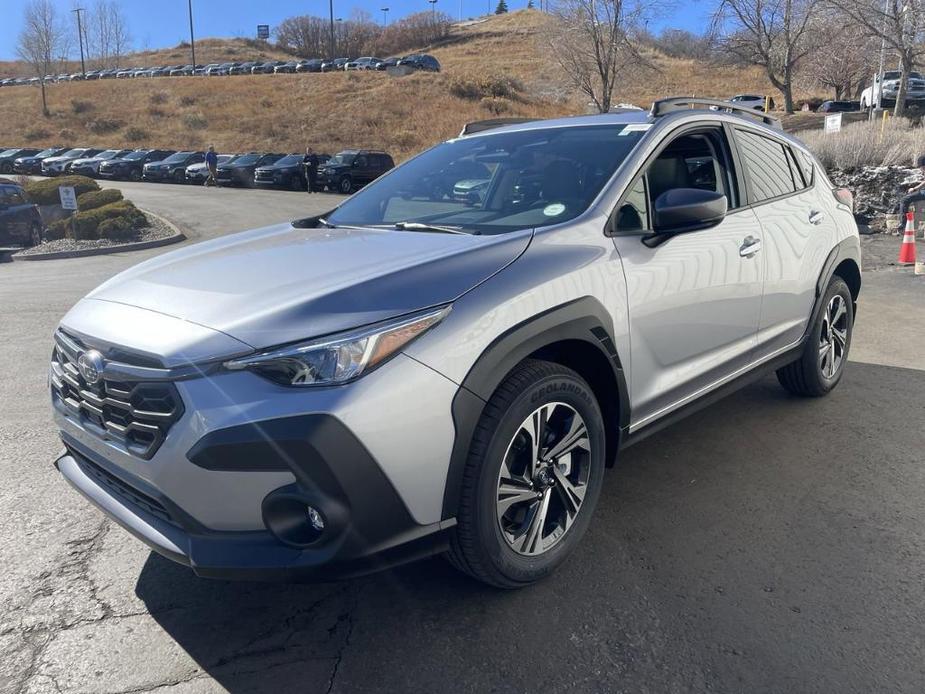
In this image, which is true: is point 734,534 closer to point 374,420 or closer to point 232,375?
point 374,420

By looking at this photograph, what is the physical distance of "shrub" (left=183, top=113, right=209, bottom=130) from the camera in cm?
5153

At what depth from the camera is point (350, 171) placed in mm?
28438

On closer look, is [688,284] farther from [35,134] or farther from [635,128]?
[35,134]

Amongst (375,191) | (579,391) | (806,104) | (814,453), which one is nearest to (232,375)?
(579,391)

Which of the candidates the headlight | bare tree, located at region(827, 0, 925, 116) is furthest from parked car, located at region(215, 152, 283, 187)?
the headlight

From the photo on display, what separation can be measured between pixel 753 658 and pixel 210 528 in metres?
1.82

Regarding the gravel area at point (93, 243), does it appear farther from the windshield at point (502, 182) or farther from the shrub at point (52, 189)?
the windshield at point (502, 182)

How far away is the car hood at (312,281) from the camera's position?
7.82 feet

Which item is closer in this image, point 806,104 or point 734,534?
point 734,534

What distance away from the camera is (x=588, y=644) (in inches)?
103

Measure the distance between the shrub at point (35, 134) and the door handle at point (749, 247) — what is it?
190 ft

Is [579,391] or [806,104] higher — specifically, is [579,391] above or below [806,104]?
below

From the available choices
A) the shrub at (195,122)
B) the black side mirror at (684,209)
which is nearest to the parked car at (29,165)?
the shrub at (195,122)

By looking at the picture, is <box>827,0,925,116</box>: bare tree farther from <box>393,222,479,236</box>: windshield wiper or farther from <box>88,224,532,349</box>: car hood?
<box>88,224,532,349</box>: car hood
